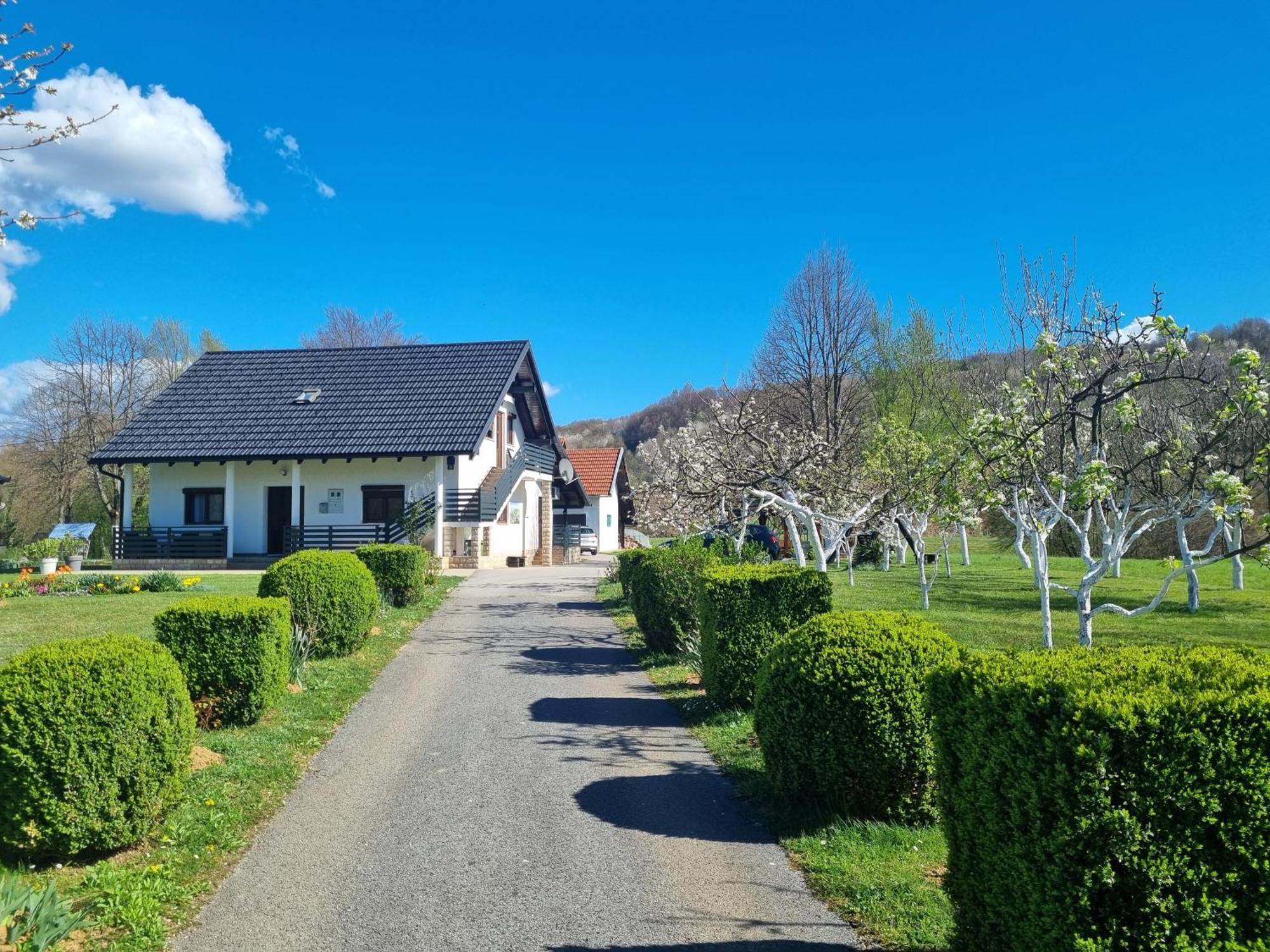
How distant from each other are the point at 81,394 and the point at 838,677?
43397mm

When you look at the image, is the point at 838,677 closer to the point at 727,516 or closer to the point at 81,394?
the point at 727,516

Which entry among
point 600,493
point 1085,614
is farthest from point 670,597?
point 600,493

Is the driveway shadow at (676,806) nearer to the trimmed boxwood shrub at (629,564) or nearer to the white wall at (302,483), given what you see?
the trimmed boxwood shrub at (629,564)

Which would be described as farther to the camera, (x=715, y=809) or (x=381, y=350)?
(x=381, y=350)

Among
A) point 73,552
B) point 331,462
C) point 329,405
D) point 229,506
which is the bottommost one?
point 73,552

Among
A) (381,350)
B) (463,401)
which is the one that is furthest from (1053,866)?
(381,350)

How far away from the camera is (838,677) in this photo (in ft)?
17.6

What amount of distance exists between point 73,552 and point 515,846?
25950 millimetres

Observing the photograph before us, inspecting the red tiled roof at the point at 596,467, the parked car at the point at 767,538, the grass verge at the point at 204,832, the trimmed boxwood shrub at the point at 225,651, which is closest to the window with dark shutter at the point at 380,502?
the parked car at the point at 767,538

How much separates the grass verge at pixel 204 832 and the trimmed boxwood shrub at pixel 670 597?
4.08 metres

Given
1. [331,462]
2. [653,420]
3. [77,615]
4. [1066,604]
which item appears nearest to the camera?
[77,615]

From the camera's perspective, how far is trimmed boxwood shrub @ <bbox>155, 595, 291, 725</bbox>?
287 inches

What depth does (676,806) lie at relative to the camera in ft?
19.2

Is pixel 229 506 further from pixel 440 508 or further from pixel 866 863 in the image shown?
pixel 866 863
